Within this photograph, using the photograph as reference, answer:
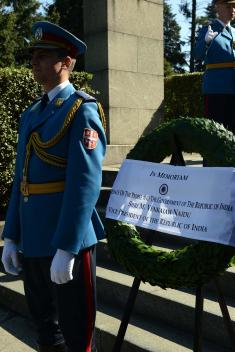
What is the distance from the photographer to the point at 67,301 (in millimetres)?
2293

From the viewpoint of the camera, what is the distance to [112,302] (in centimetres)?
385

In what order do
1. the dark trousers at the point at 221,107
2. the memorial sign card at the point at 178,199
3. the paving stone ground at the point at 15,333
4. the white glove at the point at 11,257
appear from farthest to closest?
the dark trousers at the point at 221,107, the paving stone ground at the point at 15,333, the white glove at the point at 11,257, the memorial sign card at the point at 178,199

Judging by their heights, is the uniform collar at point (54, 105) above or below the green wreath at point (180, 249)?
above

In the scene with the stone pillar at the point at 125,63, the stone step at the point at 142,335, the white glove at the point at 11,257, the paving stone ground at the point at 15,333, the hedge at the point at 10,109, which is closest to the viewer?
the white glove at the point at 11,257

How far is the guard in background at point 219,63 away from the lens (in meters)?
4.45

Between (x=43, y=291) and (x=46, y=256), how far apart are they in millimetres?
221

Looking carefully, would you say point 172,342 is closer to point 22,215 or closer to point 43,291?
point 43,291

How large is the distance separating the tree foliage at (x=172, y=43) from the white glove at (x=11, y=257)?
43.1m

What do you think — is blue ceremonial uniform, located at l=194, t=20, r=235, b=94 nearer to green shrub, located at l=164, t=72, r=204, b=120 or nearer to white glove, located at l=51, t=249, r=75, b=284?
white glove, located at l=51, t=249, r=75, b=284

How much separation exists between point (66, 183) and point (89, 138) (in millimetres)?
228

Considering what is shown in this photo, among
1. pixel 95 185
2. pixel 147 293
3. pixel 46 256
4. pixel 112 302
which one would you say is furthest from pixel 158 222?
pixel 112 302

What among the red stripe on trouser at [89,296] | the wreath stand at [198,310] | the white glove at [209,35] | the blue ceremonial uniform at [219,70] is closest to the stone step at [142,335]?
the wreath stand at [198,310]

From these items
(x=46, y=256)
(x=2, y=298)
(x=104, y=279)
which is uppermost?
(x=46, y=256)

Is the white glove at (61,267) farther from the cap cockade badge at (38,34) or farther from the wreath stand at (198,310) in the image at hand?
the cap cockade badge at (38,34)
